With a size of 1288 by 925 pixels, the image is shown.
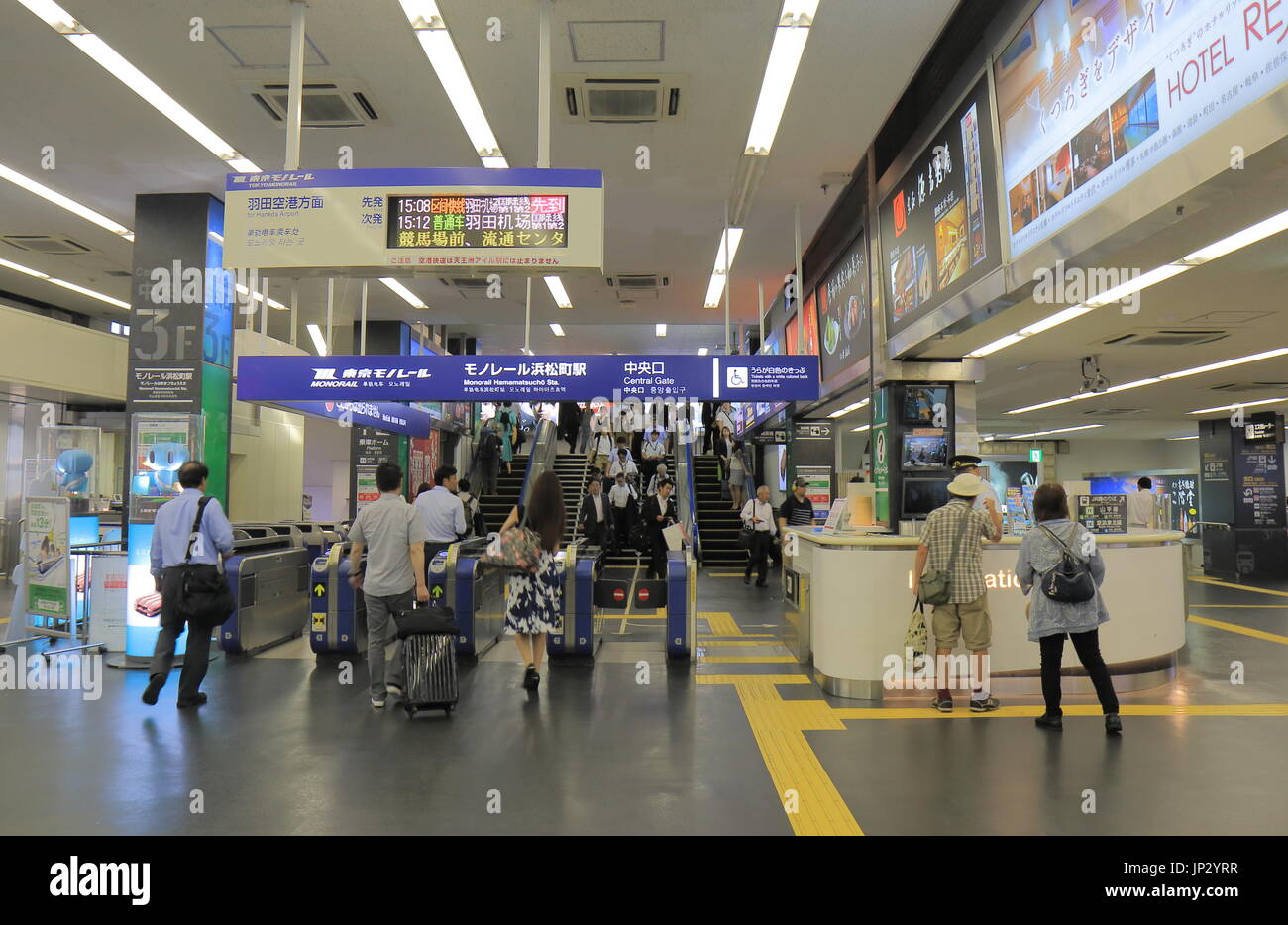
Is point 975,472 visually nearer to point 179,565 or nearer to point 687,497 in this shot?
point 179,565

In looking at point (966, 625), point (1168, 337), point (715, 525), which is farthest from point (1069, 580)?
point (715, 525)

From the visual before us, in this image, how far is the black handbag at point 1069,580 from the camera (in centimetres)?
449

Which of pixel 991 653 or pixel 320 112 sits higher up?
pixel 320 112

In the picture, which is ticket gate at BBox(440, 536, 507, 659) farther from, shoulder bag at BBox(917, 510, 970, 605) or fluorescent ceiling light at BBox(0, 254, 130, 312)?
fluorescent ceiling light at BBox(0, 254, 130, 312)

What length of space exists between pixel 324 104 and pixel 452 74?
1.17m

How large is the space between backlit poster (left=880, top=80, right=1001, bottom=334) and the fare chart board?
9.04ft

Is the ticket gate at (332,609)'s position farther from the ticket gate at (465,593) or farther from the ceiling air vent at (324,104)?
the ceiling air vent at (324,104)

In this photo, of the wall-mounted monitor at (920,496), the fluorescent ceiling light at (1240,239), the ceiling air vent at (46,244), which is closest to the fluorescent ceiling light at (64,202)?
the ceiling air vent at (46,244)

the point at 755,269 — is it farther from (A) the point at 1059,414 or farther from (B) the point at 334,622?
(A) the point at 1059,414

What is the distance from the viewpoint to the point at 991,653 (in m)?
5.54

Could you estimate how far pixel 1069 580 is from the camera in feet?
14.8
